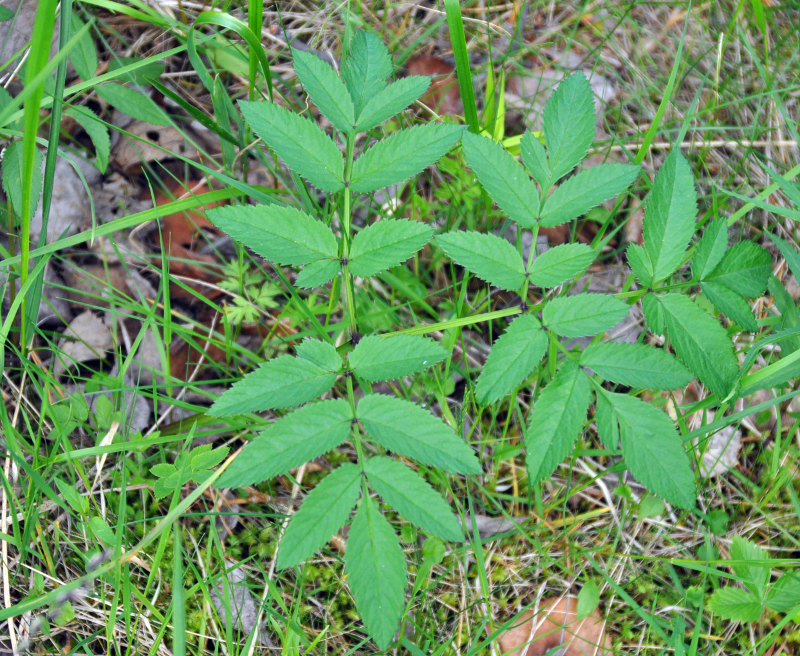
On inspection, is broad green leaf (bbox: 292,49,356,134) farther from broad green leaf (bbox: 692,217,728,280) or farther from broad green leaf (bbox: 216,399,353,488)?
broad green leaf (bbox: 692,217,728,280)

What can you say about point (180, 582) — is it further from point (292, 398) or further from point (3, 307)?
point (3, 307)

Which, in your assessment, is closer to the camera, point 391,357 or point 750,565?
point 391,357

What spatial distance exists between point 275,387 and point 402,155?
60 cm

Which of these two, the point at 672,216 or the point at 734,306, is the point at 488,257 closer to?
the point at 672,216

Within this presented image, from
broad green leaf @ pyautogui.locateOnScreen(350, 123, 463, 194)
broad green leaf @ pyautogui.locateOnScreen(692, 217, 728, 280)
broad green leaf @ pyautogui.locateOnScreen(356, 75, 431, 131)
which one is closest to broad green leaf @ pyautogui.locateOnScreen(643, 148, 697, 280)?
broad green leaf @ pyautogui.locateOnScreen(692, 217, 728, 280)

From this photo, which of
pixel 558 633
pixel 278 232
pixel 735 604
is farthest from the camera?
pixel 558 633

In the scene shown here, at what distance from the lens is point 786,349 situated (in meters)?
1.69

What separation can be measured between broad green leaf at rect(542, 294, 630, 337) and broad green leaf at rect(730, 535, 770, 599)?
84cm

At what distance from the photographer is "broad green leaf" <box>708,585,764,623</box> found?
66.3 inches

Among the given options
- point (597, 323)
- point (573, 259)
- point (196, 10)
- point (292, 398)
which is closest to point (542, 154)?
point (573, 259)

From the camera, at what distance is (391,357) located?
Answer: 135cm

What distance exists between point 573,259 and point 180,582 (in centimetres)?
116

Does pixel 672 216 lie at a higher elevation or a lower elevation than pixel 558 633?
higher

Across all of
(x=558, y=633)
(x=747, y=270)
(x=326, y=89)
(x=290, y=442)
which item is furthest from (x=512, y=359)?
(x=558, y=633)
